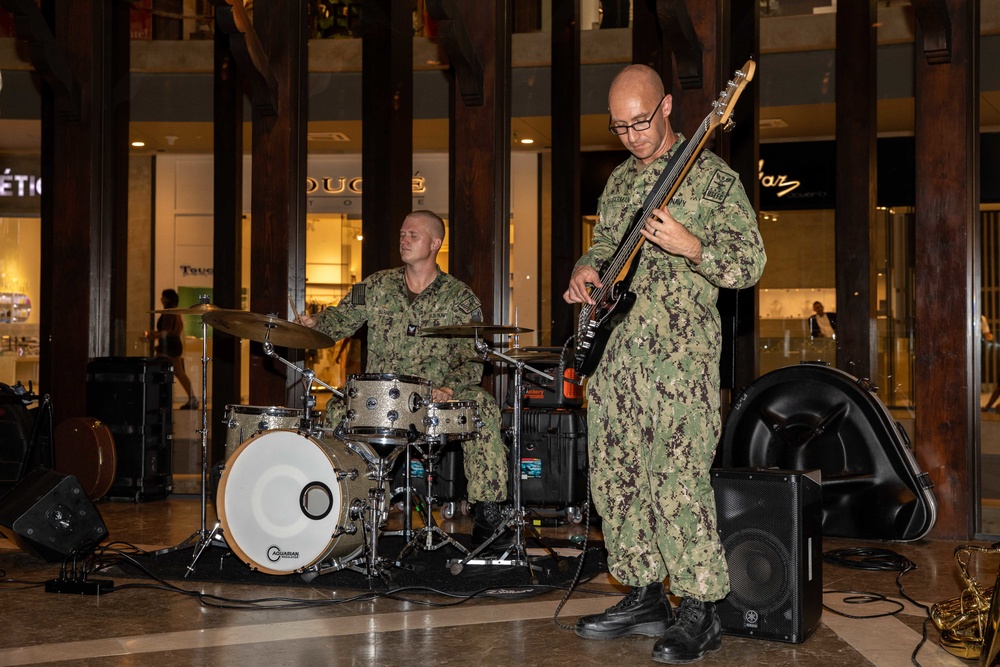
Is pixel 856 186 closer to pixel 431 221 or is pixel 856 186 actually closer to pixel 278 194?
pixel 431 221

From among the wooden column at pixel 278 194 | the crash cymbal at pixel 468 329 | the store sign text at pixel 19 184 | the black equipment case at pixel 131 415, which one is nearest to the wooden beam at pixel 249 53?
the wooden column at pixel 278 194

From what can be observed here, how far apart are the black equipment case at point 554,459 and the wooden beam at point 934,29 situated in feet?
8.67

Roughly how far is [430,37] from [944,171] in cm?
374

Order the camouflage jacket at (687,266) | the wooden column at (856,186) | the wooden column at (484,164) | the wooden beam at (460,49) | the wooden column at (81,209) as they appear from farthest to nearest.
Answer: the wooden column at (81,209) < the wooden column at (484,164) < the wooden column at (856,186) < the wooden beam at (460,49) < the camouflage jacket at (687,266)

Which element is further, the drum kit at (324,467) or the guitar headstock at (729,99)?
the drum kit at (324,467)

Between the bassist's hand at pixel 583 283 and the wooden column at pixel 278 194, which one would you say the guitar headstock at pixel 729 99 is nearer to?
the bassist's hand at pixel 583 283

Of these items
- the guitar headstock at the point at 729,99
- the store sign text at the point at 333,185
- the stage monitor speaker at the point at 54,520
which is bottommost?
the stage monitor speaker at the point at 54,520

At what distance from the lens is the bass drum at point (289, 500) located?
4.21 meters

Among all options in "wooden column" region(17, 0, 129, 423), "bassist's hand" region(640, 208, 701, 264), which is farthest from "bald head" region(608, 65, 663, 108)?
"wooden column" region(17, 0, 129, 423)

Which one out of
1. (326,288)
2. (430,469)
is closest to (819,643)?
(430,469)

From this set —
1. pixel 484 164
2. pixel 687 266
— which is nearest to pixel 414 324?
pixel 484 164

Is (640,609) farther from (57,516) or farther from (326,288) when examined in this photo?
(326,288)

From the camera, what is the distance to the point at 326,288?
712 cm

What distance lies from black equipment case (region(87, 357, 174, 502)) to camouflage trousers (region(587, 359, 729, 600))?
4.30 meters
